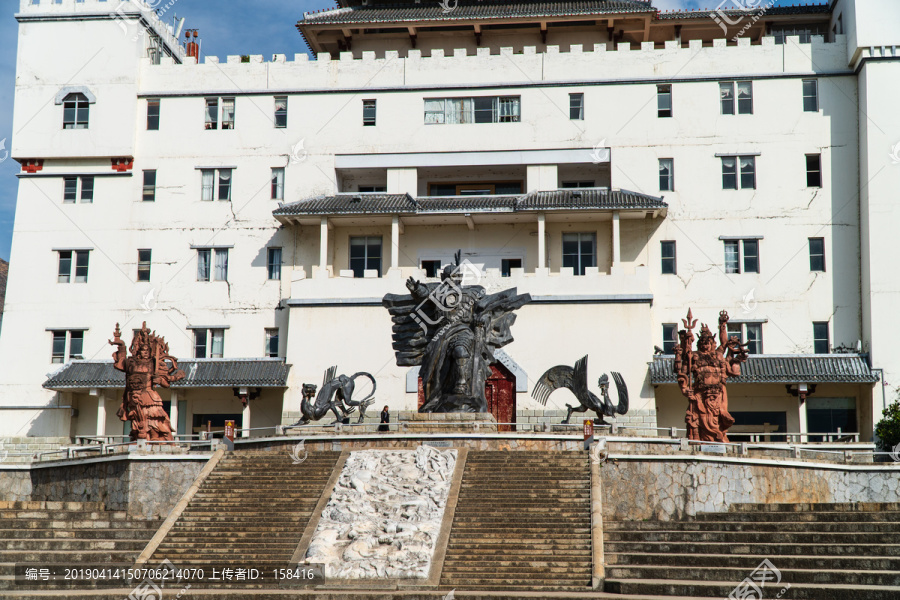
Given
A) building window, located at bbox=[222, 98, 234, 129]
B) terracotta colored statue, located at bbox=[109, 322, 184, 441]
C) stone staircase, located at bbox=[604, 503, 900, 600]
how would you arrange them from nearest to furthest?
stone staircase, located at bbox=[604, 503, 900, 600] < terracotta colored statue, located at bbox=[109, 322, 184, 441] < building window, located at bbox=[222, 98, 234, 129]

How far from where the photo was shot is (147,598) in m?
20.7

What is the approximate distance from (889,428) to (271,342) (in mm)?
23632

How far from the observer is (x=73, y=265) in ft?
146

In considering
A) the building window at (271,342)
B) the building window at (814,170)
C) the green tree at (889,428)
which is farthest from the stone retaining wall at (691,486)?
the building window at (271,342)

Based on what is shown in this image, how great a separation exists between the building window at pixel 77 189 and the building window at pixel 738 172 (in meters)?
26.3

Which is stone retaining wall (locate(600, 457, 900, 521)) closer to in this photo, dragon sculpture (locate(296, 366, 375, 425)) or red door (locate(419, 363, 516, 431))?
dragon sculpture (locate(296, 366, 375, 425))

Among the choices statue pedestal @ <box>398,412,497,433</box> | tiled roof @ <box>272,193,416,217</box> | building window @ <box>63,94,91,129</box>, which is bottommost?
statue pedestal @ <box>398,412,497,433</box>

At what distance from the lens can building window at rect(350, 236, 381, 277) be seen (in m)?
44.8

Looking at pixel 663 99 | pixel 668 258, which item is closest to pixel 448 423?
pixel 668 258

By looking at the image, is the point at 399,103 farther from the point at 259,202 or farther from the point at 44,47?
the point at 44,47

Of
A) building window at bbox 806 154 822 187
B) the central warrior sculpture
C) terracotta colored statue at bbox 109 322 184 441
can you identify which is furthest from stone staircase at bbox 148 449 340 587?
building window at bbox 806 154 822 187

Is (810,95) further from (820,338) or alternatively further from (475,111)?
(475,111)

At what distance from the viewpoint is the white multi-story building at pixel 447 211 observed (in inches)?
1597

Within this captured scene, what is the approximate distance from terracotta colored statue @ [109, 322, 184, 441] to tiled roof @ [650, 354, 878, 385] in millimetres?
17865
